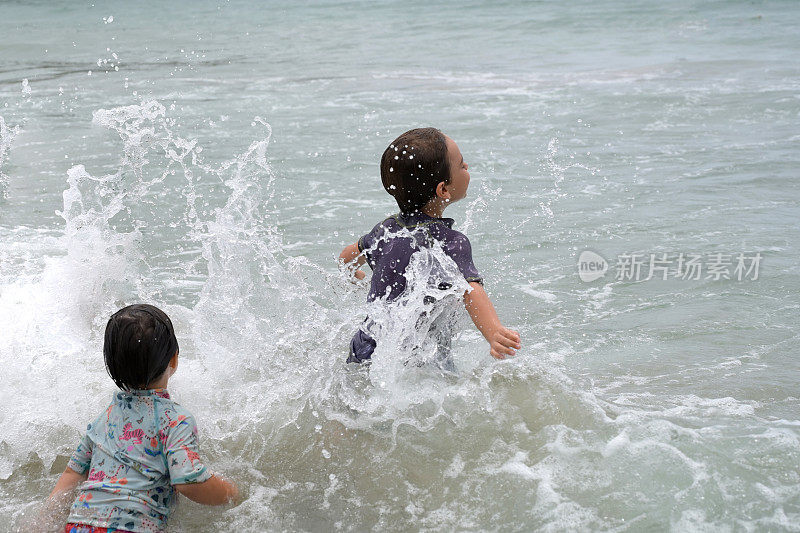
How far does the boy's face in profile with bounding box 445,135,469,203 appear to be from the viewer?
11.1ft

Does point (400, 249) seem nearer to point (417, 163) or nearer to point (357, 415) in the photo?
point (417, 163)

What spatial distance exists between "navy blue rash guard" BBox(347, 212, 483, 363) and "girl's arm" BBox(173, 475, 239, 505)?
2.98 ft

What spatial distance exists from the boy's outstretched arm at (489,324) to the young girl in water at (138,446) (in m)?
1.13

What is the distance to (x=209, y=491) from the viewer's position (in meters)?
2.88

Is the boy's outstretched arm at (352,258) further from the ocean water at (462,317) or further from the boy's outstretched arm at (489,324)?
the boy's outstretched arm at (489,324)

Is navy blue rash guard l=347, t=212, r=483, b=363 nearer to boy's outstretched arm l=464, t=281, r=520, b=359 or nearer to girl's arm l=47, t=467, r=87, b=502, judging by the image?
boy's outstretched arm l=464, t=281, r=520, b=359

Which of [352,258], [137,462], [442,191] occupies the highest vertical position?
[442,191]

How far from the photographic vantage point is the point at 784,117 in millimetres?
10023

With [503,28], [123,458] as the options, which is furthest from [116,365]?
[503,28]

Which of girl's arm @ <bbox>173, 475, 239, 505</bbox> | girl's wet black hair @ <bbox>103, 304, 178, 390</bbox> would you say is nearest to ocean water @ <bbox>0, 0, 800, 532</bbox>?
girl's arm @ <bbox>173, 475, 239, 505</bbox>

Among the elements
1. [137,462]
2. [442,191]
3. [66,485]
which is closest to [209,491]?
[137,462]
